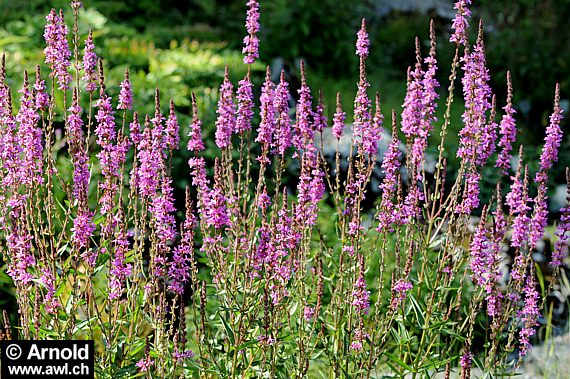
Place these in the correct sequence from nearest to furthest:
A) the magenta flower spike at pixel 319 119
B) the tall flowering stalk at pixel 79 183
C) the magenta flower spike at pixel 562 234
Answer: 1. the tall flowering stalk at pixel 79 183
2. the magenta flower spike at pixel 562 234
3. the magenta flower spike at pixel 319 119

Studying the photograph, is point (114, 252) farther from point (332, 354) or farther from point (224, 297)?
point (332, 354)

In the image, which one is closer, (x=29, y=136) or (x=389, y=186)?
(x=29, y=136)

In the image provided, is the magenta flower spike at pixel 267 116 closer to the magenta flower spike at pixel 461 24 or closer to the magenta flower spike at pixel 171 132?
the magenta flower spike at pixel 171 132

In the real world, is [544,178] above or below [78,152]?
below

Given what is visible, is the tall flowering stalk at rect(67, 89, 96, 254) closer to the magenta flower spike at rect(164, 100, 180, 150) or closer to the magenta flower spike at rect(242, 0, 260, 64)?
the magenta flower spike at rect(164, 100, 180, 150)

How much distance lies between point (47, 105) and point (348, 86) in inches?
351

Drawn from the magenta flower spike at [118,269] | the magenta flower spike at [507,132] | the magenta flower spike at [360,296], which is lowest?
the magenta flower spike at [360,296]

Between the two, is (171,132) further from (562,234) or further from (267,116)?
(562,234)

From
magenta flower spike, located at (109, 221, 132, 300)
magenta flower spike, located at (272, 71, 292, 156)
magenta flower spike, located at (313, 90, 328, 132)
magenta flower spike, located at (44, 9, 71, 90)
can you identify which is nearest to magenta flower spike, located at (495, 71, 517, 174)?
magenta flower spike, located at (313, 90, 328, 132)

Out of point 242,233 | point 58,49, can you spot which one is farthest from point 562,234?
point 58,49

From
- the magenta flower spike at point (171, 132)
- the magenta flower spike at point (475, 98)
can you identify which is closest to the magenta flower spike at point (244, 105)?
the magenta flower spike at point (171, 132)

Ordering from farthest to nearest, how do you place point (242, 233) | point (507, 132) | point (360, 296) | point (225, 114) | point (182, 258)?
point (242, 233)
point (507, 132)
point (225, 114)
point (182, 258)
point (360, 296)

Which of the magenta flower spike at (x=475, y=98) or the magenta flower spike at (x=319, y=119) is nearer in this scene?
the magenta flower spike at (x=475, y=98)

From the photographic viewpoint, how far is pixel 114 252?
3.56 metres
